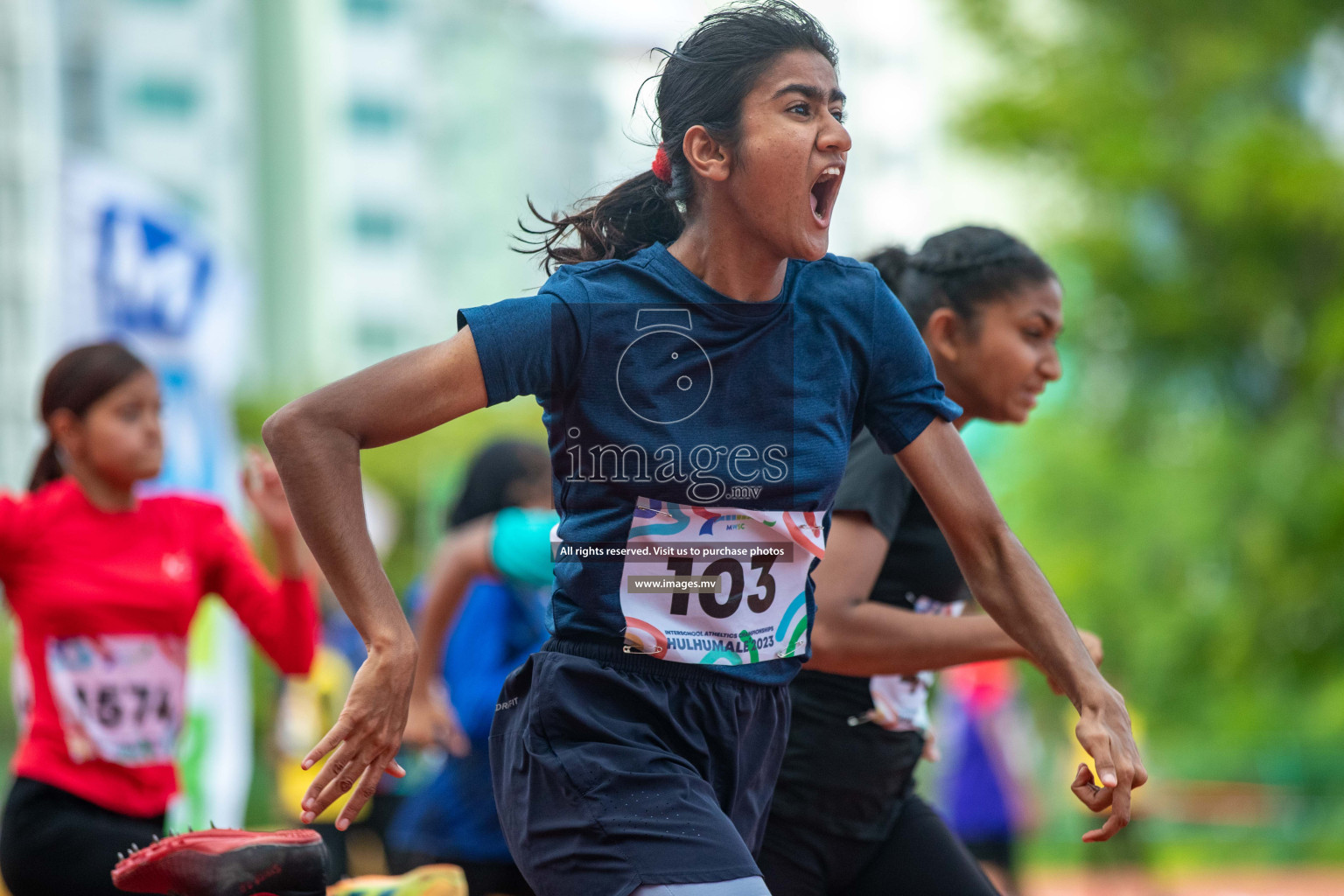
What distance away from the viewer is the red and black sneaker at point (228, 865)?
275 centimetres

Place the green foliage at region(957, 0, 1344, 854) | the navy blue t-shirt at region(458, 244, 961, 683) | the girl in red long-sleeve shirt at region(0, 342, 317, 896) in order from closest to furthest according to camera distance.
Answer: the navy blue t-shirt at region(458, 244, 961, 683)
the girl in red long-sleeve shirt at region(0, 342, 317, 896)
the green foliage at region(957, 0, 1344, 854)

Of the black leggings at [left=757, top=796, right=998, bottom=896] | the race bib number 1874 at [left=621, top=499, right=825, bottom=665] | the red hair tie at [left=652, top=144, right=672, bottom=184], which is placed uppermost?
the red hair tie at [left=652, top=144, right=672, bottom=184]

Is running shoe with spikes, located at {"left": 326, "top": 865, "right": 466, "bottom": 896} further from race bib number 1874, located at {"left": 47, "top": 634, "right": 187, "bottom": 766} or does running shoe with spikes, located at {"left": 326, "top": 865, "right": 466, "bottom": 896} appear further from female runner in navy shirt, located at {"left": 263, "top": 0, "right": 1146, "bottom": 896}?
female runner in navy shirt, located at {"left": 263, "top": 0, "right": 1146, "bottom": 896}

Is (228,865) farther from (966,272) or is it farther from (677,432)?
(966,272)

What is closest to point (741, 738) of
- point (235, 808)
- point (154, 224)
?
point (235, 808)

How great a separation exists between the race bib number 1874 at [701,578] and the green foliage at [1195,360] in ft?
41.6

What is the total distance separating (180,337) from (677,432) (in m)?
5.22

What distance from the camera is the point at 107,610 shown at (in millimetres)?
3922

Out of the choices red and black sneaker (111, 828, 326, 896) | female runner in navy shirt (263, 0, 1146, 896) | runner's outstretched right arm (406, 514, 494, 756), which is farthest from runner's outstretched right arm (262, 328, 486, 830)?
runner's outstretched right arm (406, 514, 494, 756)

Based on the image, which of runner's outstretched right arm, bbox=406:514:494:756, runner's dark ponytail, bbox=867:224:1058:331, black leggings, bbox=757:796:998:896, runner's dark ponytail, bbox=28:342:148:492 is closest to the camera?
black leggings, bbox=757:796:998:896

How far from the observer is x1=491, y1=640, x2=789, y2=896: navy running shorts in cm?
228

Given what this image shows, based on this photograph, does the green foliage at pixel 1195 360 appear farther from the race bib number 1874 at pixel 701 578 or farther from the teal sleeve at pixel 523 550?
the race bib number 1874 at pixel 701 578

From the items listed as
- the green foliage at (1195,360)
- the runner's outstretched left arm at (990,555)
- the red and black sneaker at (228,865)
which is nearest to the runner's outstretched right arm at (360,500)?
the red and black sneaker at (228,865)

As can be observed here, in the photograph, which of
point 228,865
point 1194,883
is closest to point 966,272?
point 228,865
